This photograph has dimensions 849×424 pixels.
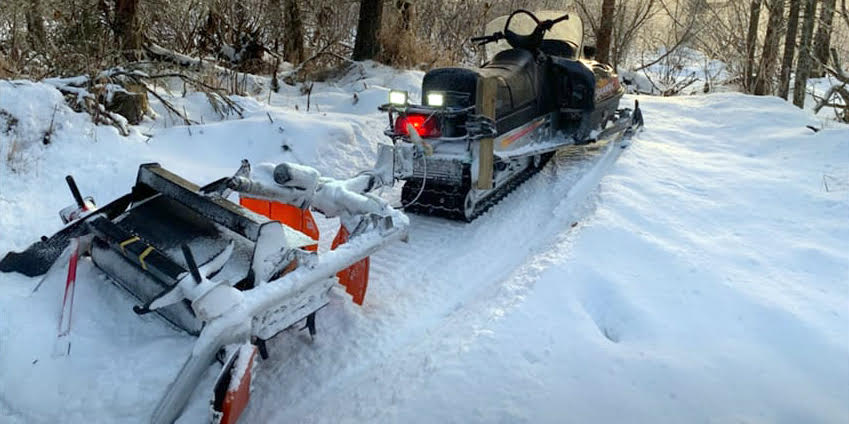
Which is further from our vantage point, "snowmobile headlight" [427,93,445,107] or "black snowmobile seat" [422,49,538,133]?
"black snowmobile seat" [422,49,538,133]

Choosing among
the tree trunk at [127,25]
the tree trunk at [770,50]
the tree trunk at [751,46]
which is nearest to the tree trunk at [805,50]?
the tree trunk at [770,50]

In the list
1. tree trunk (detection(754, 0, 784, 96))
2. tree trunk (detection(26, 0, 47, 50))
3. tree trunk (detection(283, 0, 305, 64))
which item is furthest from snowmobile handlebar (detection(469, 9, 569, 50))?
tree trunk (detection(754, 0, 784, 96))

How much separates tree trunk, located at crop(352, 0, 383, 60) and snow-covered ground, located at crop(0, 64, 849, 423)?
4424 millimetres

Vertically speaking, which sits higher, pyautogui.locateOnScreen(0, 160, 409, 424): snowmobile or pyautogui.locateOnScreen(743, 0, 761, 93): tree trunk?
pyautogui.locateOnScreen(743, 0, 761, 93): tree trunk

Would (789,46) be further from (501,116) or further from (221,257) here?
(221,257)

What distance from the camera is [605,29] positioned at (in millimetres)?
11117

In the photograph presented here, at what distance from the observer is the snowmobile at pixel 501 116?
4.21 meters

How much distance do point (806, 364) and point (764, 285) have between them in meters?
0.69

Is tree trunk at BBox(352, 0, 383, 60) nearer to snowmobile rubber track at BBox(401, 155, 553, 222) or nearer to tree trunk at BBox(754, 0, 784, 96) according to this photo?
snowmobile rubber track at BBox(401, 155, 553, 222)

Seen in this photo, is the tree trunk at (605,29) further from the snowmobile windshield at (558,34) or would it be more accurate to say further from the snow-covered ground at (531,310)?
the snow-covered ground at (531,310)

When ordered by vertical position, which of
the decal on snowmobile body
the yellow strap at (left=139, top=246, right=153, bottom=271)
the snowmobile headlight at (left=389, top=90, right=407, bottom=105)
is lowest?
the yellow strap at (left=139, top=246, right=153, bottom=271)

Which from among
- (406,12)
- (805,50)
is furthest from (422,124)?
(805,50)

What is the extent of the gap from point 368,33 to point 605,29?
4999 millimetres

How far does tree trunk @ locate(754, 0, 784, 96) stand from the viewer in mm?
10625
